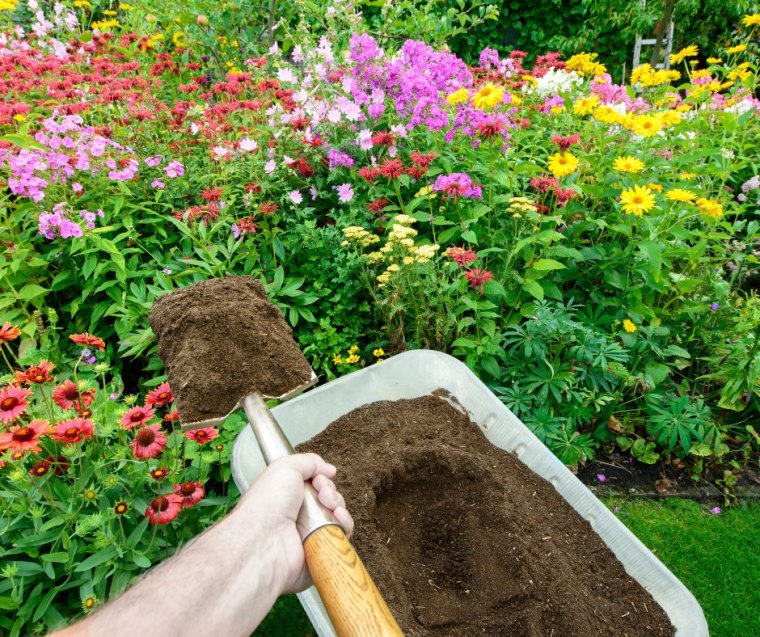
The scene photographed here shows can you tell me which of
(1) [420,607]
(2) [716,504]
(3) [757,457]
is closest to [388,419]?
(1) [420,607]

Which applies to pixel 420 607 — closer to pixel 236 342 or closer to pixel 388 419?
pixel 388 419

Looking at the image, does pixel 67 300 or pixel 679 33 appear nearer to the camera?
pixel 67 300

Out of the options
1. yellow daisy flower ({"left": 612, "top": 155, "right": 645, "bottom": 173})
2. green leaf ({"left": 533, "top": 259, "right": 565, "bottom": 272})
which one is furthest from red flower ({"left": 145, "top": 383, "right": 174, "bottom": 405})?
yellow daisy flower ({"left": 612, "top": 155, "right": 645, "bottom": 173})

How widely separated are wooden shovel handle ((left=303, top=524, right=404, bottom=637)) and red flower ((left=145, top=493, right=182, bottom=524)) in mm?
485

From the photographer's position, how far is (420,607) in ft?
4.03

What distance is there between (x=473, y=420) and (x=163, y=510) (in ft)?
3.03

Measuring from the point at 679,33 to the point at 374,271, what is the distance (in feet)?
18.6

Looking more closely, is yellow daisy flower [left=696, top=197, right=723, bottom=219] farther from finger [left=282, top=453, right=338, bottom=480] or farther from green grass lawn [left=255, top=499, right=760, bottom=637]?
finger [left=282, top=453, right=338, bottom=480]

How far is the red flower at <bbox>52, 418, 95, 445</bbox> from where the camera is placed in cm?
125

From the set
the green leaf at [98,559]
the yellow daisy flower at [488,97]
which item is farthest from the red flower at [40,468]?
the yellow daisy flower at [488,97]

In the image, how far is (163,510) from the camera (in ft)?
4.30

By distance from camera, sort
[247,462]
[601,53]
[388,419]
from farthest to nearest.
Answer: [601,53] → [388,419] → [247,462]

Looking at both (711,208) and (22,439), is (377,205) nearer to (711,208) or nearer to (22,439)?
(711,208)

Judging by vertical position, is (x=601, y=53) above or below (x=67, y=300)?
above
